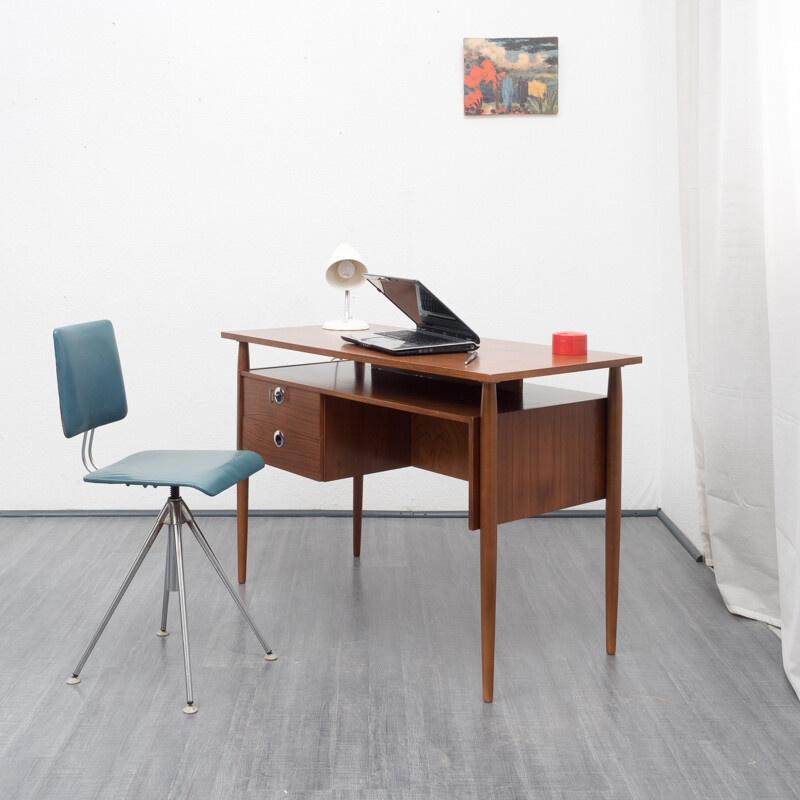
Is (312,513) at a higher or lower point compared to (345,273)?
lower

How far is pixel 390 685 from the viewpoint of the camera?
2318 millimetres

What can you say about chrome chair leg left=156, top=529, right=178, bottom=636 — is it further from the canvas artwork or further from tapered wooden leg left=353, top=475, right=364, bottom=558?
the canvas artwork

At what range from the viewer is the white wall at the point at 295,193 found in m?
3.62

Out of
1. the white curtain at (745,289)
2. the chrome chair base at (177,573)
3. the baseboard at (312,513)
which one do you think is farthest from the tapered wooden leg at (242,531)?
the white curtain at (745,289)

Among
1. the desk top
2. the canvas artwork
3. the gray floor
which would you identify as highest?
the canvas artwork

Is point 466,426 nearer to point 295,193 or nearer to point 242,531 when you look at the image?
point 242,531

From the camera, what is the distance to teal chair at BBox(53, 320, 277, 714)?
2.25 meters

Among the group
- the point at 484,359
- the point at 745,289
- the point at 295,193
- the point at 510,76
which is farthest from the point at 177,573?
A: the point at 510,76

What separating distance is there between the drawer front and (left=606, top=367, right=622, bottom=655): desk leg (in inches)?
31.3

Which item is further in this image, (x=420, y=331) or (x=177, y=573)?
(x=420, y=331)

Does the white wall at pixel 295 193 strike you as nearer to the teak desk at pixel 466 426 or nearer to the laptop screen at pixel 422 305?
the teak desk at pixel 466 426

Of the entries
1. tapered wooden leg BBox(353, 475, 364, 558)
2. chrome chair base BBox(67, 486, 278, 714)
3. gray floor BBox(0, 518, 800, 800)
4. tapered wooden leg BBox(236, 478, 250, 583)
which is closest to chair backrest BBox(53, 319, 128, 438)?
chrome chair base BBox(67, 486, 278, 714)

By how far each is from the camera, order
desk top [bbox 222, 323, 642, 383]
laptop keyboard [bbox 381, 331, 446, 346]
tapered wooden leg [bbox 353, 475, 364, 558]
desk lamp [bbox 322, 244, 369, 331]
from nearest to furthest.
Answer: desk top [bbox 222, 323, 642, 383] → laptop keyboard [bbox 381, 331, 446, 346] → desk lamp [bbox 322, 244, 369, 331] → tapered wooden leg [bbox 353, 475, 364, 558]

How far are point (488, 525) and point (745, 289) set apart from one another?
3.59 ft
